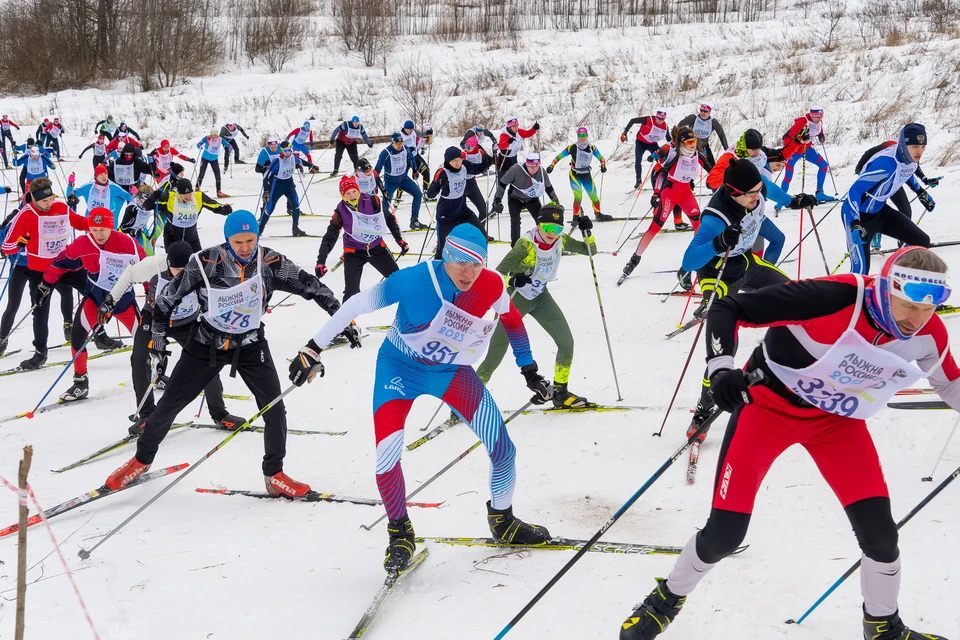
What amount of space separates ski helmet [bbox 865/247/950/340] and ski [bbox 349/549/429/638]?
2436mm

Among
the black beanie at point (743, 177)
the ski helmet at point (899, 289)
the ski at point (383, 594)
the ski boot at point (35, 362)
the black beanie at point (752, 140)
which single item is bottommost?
the ski boot at point (35, 362)

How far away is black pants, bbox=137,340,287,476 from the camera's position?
490cm

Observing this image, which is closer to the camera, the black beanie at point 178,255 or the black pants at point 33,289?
the black beanie at point 178,255

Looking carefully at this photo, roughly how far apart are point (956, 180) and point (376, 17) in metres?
26.5

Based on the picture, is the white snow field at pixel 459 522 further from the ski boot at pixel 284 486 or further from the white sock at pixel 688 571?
the white sock at pixel 688 571

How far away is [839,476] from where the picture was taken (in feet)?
9.60

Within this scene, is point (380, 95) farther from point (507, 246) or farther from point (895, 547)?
point (895, 547)

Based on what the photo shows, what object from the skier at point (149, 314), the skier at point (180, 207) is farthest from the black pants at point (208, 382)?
the skier at point (180, 207)

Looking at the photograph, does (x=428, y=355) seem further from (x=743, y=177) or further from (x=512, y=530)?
(x=743, y=177)

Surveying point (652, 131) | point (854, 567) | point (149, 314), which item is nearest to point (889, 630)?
point (854, 567)

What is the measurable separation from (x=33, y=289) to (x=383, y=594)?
642 cm

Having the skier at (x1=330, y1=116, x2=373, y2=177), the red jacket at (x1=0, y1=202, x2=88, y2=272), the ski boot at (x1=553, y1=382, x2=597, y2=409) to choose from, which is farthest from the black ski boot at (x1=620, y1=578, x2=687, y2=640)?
the skier at (x1=330, y1=116, x2=373, y2=177)

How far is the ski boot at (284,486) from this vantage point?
16.6ft

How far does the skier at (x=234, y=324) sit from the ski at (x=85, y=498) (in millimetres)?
46
